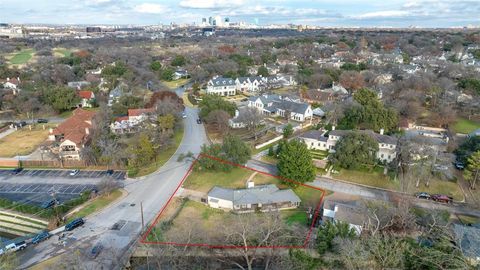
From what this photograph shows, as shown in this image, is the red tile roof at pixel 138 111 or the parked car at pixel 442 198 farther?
the red tile roof at pixel 138 111

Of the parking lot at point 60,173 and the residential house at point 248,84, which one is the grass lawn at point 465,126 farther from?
the parking lot at point 60,173

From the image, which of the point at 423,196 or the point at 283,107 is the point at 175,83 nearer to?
the point at 283,107

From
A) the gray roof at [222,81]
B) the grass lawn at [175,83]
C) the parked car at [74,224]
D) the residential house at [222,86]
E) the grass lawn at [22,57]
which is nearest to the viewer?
the parked car at [74,224]

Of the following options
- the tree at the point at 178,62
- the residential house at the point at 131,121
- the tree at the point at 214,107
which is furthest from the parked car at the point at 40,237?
the tree at the point at 178,62

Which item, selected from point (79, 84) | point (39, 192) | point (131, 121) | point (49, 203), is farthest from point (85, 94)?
point (49, 203)

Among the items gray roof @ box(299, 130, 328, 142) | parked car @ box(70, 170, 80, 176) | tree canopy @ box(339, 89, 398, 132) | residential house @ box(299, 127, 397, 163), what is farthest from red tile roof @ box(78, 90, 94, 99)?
tree canopy @ box(339, 89, 398, 132)
